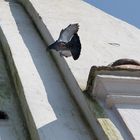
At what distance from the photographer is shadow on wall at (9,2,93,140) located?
154 inches

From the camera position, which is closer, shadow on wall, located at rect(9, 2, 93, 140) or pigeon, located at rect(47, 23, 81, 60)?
pigeon, located at rect(47, 23, 81, 60)

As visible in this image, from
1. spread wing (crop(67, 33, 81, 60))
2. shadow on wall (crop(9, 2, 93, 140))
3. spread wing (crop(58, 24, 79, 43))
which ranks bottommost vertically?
shadow on wall (crop(9, 2, 93, 140))

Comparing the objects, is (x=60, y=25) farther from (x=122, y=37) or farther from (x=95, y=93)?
(x=95, y=93)

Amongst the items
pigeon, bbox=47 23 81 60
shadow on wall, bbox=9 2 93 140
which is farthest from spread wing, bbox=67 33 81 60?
shadow on wall, bbox=9 2 93 140

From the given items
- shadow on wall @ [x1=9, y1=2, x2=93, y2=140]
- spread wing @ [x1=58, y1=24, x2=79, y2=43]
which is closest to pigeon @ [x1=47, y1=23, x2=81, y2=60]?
spread wing @ [x1=58, y1=24, x2=79, y2=43]

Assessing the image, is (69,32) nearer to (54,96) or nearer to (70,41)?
(70,41)

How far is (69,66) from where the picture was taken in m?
4.70

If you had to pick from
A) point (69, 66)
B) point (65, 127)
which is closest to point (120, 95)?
point (65, 127)

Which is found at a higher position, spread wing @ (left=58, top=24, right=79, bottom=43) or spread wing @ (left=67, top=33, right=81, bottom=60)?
spread wing @ (left=58, top=24, right=79, bottom=43)

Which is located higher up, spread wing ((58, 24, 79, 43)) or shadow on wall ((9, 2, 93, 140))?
spread wing ((58, 24, 79, 43))

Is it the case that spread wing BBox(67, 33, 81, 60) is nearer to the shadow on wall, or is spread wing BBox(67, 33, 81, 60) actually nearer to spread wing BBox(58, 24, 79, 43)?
spread wing BBox(58, 24, 79, 43)

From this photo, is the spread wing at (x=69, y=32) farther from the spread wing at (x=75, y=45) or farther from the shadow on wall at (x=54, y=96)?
the shadow on wall at (x=54, y=96)

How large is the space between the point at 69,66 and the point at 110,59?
A: 74 cm

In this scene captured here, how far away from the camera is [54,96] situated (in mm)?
4508
